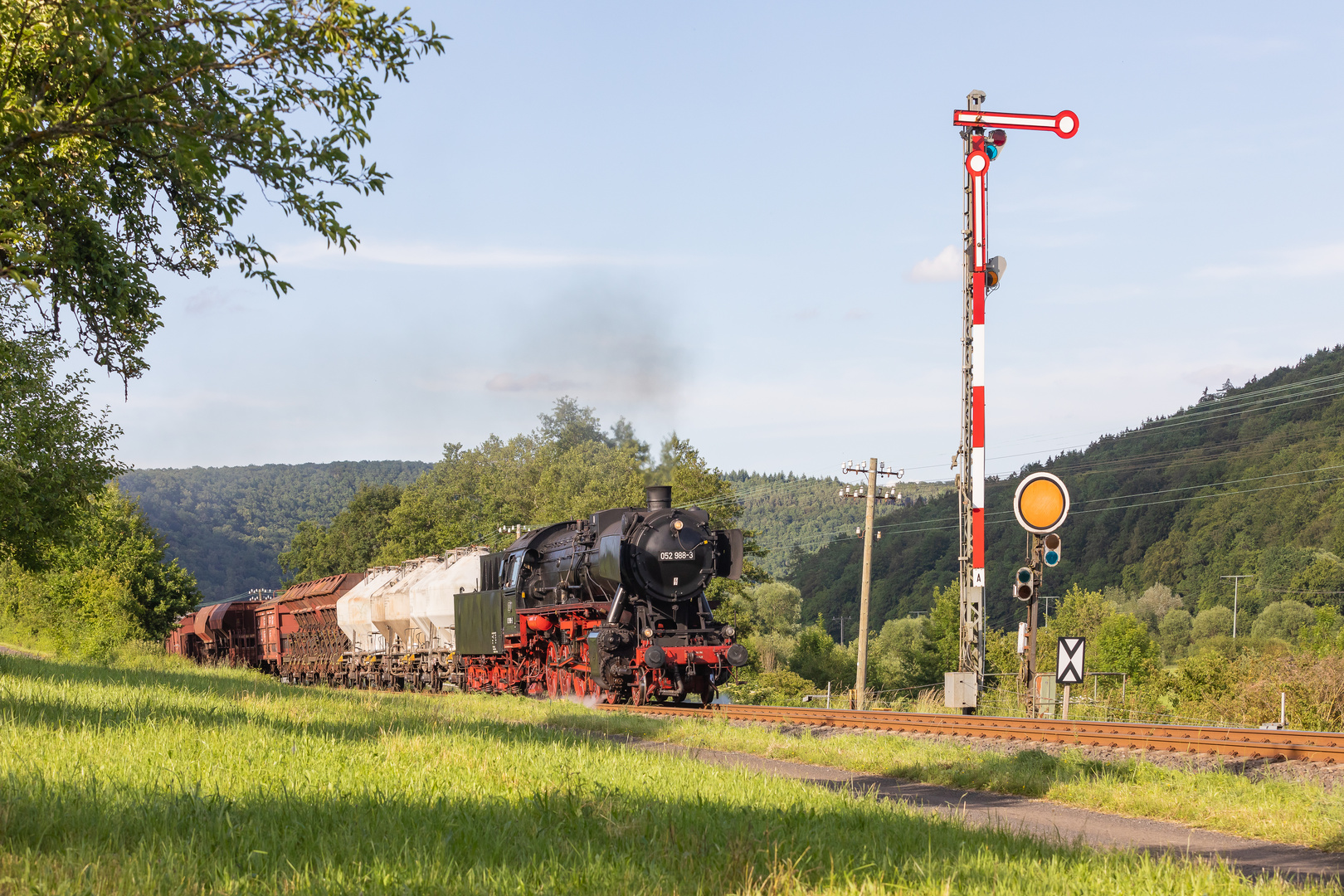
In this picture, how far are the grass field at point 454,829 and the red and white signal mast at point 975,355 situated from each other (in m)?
10.4

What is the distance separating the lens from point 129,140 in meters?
11.4

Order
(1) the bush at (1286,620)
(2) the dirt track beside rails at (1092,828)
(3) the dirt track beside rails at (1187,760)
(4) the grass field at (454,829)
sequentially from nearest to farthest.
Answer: (4) the grass field at (454,829), (2) the dirt track beside rails at (1092,828), (3) the dirt track beside rails at (1187,760), (1) the bush at (1286,620)

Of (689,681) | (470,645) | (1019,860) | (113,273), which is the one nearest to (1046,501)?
(689,681)

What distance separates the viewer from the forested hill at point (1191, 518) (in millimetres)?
99500

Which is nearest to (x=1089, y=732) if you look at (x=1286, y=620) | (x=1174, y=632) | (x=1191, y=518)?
(x=1286, y=620)

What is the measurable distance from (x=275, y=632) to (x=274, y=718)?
36.4 m

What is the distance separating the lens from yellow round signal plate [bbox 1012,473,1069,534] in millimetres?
17312

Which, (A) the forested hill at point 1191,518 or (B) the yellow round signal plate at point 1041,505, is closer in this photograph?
(B) the yellow round signal plate at point 1041,505

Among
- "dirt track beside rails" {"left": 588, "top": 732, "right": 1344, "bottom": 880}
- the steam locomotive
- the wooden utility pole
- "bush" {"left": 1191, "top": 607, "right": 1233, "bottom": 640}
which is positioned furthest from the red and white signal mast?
"bush" {"left": 1191, "top": 607, "right": 1233, "bottom": 640}

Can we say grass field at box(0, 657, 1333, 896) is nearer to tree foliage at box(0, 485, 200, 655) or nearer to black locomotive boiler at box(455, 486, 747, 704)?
black locomotive boiler at box(455, 486, 747, 704)

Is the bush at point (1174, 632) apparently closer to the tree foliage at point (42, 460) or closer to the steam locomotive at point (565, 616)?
the steam locomotive at point (565, 616)

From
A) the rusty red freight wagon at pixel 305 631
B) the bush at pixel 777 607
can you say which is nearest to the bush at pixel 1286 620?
the bush at pixel 777 607

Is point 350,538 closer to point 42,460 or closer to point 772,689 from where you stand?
point 772,689

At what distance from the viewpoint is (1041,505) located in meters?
17.4
